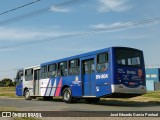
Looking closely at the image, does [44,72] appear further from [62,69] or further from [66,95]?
[66,95]

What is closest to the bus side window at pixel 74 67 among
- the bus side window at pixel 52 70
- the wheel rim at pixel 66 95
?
the wheel rim at pixel 66 95

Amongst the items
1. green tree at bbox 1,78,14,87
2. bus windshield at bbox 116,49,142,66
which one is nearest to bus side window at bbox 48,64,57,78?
bus windshield at bbox 116,49,142,66

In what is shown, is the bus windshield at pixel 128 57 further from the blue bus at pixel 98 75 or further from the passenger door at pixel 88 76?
the passenger door at pixel 88 76

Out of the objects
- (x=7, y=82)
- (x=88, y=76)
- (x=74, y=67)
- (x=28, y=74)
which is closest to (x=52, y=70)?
(x=74, y=67)

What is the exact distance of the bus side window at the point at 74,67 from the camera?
21000 millimetres

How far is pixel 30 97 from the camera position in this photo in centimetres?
2778

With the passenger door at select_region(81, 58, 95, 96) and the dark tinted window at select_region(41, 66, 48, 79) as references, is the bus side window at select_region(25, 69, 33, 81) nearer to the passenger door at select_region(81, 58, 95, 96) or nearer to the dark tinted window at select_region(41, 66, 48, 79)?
the dark tinted window at select_region(41, 66, 48, 79)

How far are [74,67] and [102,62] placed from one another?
2.97m

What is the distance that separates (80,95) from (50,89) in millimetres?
4297

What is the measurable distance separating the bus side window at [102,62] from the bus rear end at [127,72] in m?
0.60

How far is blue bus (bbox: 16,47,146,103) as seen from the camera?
18.2 m

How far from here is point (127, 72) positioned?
18.5m

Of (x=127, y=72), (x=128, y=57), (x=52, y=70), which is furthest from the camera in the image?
(x=52, y=70)

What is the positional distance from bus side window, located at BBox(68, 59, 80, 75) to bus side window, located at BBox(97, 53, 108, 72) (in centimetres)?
217
